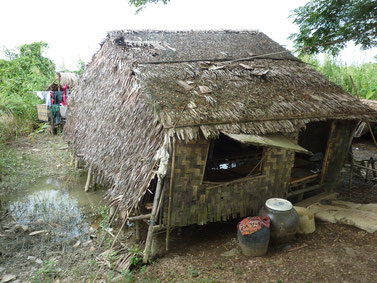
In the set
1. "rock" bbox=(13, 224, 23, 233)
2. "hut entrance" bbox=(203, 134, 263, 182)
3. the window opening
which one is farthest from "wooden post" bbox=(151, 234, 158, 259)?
the window opening

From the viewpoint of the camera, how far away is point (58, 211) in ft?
19.7

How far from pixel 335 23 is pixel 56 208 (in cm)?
771

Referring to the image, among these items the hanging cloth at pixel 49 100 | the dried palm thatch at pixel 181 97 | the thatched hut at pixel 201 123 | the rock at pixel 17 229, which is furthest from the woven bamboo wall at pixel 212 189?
the hanging cloth at pixel 49 100

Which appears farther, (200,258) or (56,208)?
(56,208)

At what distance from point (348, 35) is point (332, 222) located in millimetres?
4091

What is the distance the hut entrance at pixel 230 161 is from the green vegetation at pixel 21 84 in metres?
8.06

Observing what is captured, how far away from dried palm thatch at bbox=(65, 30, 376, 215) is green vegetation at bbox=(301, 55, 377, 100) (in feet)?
18.0

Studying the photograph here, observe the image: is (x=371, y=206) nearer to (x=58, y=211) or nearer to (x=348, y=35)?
(x=348, y=35)

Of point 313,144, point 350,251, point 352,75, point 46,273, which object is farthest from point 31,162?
point 352,75

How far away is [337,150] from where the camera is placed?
612cm

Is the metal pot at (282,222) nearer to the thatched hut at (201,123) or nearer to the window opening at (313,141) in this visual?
the thatched hut at (201,123)

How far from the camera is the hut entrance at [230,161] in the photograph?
5848 millimetres

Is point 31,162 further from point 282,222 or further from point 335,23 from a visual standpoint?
point 335,23

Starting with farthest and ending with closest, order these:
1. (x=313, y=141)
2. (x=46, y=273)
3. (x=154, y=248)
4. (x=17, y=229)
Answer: (x=313, y=141) → (x=17, y=229) → (x=154, y=248) → (x=46, y=273)
